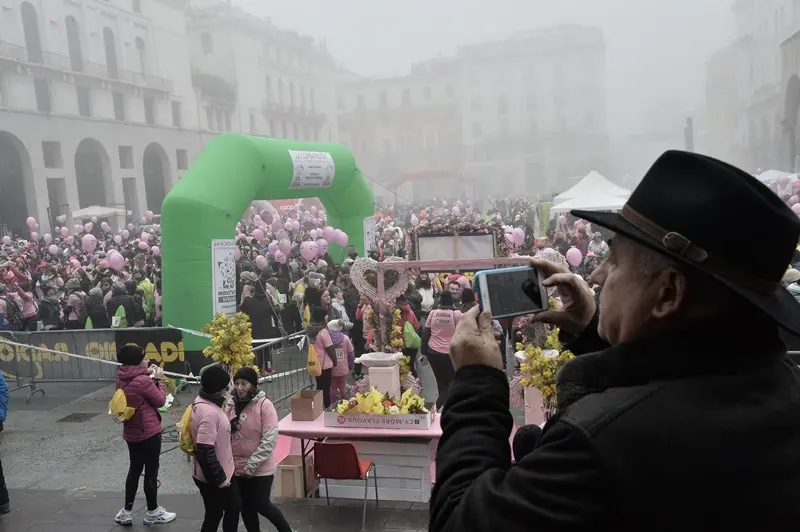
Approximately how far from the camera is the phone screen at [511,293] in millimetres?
1652

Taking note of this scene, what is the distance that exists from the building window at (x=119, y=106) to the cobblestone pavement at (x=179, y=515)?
38171mm

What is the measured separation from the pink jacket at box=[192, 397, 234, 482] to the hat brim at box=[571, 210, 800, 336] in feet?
14.0

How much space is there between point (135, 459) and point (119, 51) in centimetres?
4071

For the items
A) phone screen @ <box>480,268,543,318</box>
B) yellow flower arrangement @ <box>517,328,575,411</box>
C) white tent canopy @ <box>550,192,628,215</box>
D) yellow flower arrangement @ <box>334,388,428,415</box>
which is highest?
white tent canopy @ <box>550,192,628,215</box>

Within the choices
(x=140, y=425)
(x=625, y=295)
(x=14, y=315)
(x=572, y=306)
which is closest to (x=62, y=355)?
(x=14, y=315)

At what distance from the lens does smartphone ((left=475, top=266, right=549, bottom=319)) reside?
64.7 inches

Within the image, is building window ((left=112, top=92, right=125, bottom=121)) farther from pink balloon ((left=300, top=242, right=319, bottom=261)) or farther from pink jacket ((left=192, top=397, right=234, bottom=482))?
pink jacket ((left=192, top=397, right=234, bottom=482))

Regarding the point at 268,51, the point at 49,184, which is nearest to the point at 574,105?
the point at 268,51

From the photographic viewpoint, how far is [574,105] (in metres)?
68.0

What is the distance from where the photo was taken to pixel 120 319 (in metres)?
12.3

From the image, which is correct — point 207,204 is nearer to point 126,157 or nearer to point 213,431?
point 213,431

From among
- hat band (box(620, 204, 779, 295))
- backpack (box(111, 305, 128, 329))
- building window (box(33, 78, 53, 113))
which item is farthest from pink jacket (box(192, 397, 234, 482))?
building window (box(33, 78, 53, 113))

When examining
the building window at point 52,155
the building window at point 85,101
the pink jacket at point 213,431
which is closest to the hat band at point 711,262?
the pink jacket at point 213,431

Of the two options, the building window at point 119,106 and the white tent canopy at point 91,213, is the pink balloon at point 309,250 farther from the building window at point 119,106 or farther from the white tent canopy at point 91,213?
the building window at point 119,106
